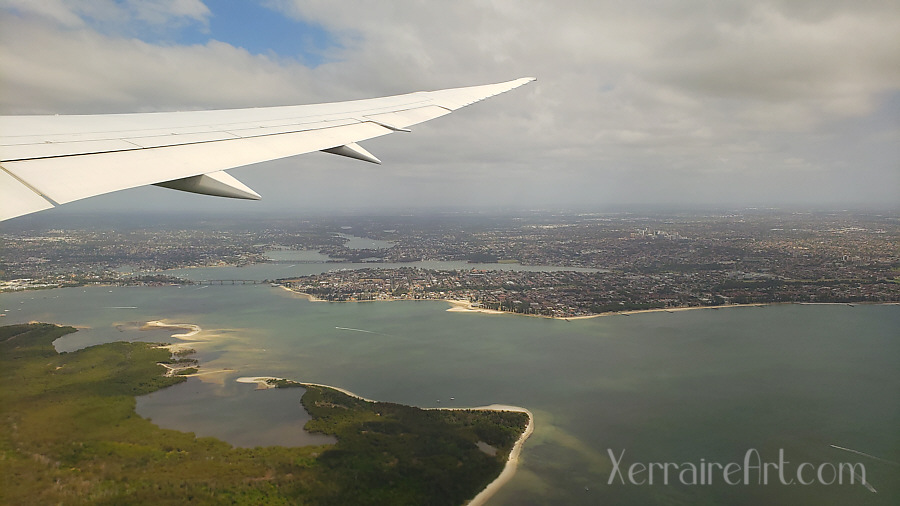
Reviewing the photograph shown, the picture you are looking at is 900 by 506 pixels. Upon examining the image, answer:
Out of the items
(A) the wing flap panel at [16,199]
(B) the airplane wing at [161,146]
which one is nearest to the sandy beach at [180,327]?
(B) the airplane wing at [161,146]

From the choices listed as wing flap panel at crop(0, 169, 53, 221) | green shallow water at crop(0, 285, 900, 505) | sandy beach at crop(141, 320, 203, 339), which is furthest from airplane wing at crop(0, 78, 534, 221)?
sandy beach at crop(141, 320, 203, 339)

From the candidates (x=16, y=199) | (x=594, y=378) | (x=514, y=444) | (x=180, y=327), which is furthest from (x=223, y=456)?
(x=180, y=327)

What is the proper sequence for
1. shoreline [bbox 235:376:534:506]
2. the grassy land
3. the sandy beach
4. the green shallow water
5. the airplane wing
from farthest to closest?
the sandy beach, the green shallow water, shoreline [bbox 235:376:534:506], the grassy land, the airplane wing

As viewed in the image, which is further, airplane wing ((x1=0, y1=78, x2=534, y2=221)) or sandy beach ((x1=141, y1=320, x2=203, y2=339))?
sandy beach ((x1=141, y1=320, x2=203, y2=339))

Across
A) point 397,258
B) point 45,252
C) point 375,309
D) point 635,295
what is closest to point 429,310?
point 375,309

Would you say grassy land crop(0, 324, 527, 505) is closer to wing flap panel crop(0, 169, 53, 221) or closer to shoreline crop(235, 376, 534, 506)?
shoreline crop(235, 376, 534, 506)

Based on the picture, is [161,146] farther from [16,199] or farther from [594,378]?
[594,378]

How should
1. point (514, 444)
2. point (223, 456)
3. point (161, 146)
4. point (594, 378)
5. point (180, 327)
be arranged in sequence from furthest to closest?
point (180, 327), point (594, 378), point (514, 444), point (223, 456), point (161, 146)
